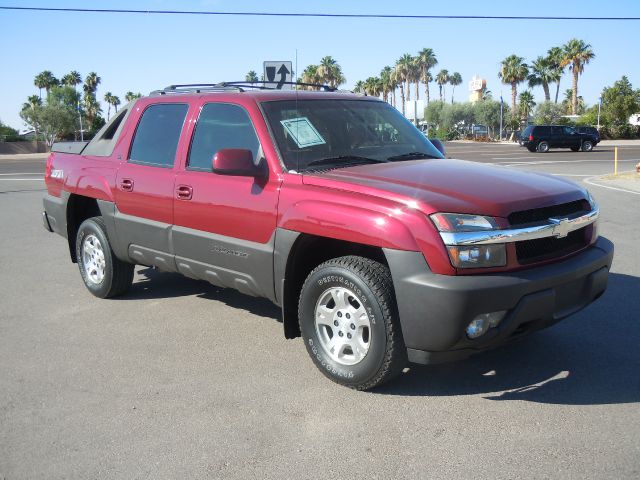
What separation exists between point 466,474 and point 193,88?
3936mm

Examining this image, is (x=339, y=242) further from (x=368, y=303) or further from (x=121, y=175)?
(x=121, y=175)

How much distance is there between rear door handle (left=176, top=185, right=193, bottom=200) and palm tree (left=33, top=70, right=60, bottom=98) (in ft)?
327

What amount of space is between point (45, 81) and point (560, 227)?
102 metres

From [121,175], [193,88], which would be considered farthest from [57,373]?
[193,88]

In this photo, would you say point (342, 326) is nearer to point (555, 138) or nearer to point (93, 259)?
point (93, 259)

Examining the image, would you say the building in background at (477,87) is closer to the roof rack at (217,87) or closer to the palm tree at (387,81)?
the palm tree at (387,81)

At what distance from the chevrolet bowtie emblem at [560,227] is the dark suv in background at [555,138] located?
33.3 metres

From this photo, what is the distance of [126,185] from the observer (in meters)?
5.44

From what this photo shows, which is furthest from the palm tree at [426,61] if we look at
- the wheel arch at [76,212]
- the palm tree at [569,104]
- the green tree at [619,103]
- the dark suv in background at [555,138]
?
the wheel arch at [76,212]

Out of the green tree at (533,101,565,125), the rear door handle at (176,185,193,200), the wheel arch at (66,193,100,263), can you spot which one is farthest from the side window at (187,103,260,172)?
the green tree at (533,101,565,125)

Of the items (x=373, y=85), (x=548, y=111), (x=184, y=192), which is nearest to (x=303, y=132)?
(x=184, y=192)

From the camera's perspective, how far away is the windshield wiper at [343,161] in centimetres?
434

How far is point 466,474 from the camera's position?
9.79 feet

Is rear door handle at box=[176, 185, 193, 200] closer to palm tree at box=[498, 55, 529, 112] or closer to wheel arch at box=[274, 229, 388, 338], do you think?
wheel arch at box=[274, 229, 388, 338]
